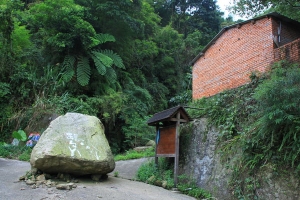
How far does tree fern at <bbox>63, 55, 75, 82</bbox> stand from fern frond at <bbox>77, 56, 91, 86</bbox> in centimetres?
32

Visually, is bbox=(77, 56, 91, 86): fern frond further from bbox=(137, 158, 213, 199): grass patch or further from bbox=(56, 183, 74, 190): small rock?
bbox=(56, 183, 74, 190): small rock

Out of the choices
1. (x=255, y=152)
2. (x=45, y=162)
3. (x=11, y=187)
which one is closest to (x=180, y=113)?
(x=255, y=152)

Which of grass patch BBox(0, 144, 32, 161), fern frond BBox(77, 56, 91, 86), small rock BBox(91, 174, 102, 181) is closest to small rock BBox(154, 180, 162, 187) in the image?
small rock BBox(91, 174, 102, 181)

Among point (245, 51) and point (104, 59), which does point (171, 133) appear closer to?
point (245, 51)

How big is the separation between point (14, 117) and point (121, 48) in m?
7.60

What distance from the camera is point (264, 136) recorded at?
543 centimetres

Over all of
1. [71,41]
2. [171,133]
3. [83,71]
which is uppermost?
[71,41]

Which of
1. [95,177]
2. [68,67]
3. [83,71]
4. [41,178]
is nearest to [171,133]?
[95,177]

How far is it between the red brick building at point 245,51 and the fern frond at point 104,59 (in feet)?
14.9

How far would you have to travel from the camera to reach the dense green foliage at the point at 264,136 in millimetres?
4965

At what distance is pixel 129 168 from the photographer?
968 centimetres

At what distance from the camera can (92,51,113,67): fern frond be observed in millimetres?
12953

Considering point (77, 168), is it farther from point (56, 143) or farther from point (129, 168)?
point (129, 168)

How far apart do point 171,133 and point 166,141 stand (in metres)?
0.37
